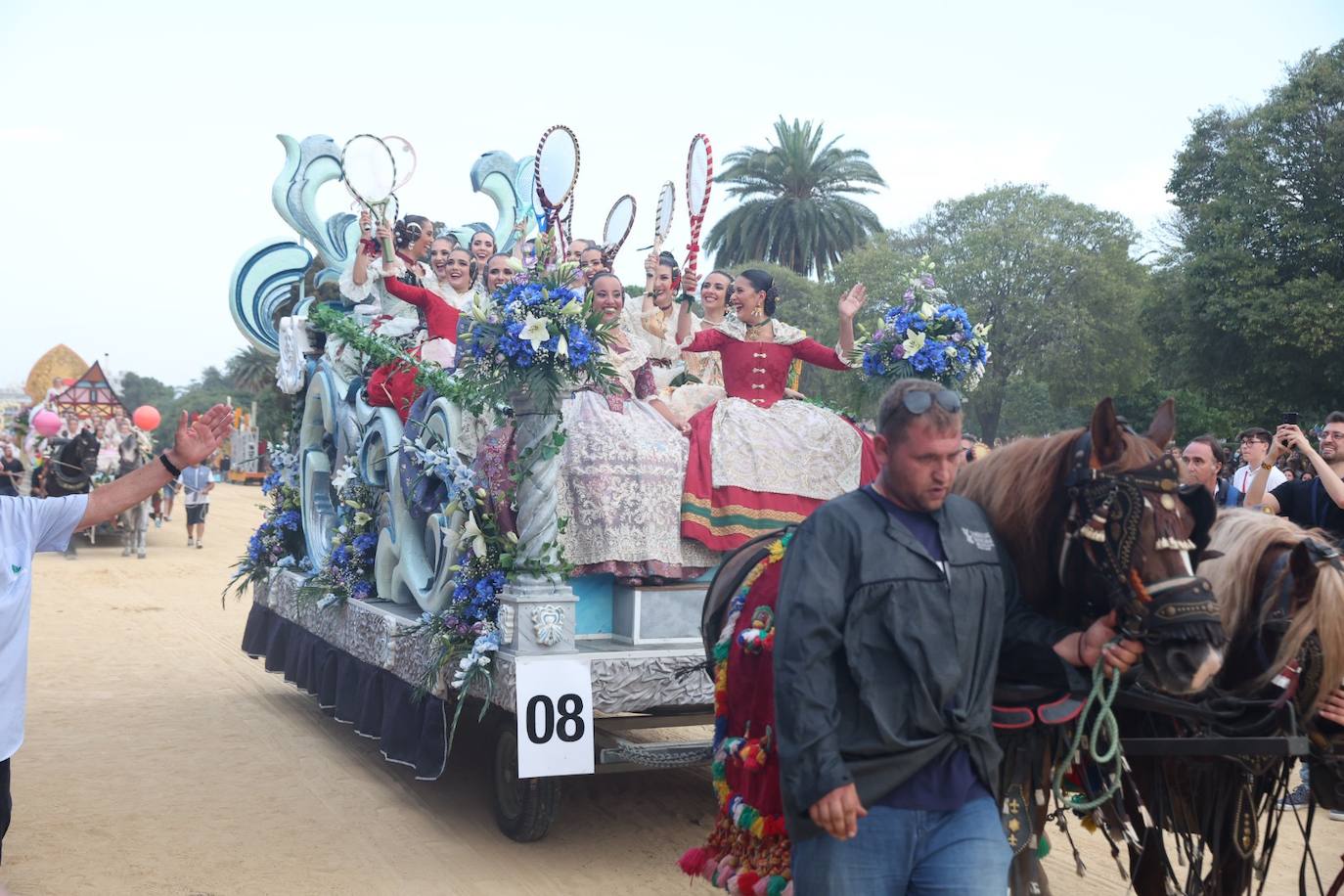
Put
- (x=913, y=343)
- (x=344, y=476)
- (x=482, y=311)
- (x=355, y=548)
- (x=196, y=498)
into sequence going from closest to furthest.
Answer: (x=482, y=311) → (x=913, y=343) → (x=355, y=548) → (x=344, y=476) → (x=196, y=498)

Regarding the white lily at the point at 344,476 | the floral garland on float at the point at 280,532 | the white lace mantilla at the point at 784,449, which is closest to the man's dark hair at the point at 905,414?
the white lace mantilla at the point at 784,449

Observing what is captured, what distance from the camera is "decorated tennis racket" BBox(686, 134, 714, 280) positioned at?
677 centimetres

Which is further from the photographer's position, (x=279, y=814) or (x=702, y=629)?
(x=279, y=814)

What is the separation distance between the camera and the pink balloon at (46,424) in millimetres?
22953

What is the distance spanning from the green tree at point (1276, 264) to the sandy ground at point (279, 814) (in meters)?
17.7

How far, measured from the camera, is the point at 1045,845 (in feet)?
11.4

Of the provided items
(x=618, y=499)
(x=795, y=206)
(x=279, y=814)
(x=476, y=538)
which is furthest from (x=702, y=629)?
(x=795, y=206)

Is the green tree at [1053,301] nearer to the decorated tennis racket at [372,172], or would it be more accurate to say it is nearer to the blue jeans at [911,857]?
the decorated tennis racket at [372,172]

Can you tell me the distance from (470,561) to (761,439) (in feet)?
5.11

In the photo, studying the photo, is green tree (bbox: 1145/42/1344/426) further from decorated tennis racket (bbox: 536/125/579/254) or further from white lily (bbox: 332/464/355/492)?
white lily (bbox: 332/464/355/492)

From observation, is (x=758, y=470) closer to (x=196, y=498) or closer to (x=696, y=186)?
(x=696, y=186)

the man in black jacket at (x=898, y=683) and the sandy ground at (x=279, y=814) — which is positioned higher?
the man in black jacket at (x=898, y=683)

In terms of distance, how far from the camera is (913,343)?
6.03 metres

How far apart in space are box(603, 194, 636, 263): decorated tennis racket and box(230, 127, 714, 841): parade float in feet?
0.07
